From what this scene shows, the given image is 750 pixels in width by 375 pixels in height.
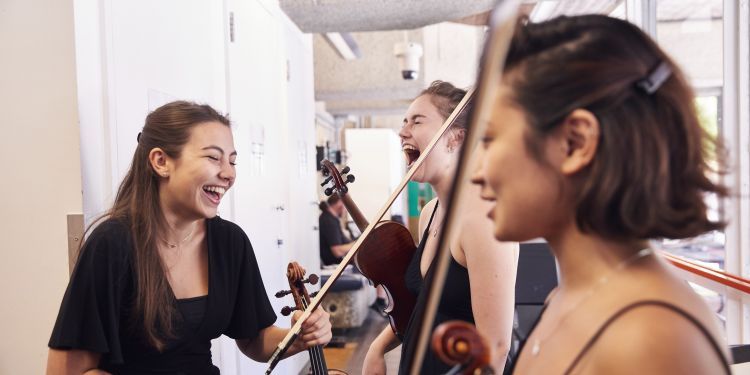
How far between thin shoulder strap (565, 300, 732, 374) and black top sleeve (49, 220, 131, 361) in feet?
3.43

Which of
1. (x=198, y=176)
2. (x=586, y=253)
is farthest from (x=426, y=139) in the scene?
(x=586, y=253)

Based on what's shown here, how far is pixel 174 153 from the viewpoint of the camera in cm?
144

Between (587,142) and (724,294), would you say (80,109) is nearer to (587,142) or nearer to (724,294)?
(587,142)

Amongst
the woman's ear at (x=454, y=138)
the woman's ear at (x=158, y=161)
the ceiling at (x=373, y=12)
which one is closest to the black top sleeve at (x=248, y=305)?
the woman's ear at (x=158, y=161)

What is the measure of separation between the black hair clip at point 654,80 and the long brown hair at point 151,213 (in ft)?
3.72

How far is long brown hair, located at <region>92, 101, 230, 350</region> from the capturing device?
4.31 ft

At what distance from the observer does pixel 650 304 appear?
522 millimetres

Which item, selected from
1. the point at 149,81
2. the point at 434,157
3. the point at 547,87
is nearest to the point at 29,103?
the point at 149,81

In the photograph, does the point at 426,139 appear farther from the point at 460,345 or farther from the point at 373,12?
the point at 373,12

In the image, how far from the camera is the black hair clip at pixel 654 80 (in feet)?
1.80

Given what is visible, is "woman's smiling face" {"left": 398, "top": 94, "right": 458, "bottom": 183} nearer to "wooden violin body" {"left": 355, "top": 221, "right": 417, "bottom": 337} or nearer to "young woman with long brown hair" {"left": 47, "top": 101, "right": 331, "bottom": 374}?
"wooden violin body" {"left": 355, "top": 221, "right": 417, "bottom": 337}

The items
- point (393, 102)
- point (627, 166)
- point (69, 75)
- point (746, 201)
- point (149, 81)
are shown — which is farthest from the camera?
point (393, 102)

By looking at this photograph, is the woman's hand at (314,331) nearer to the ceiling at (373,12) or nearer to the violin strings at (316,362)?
the violin strings at (316,362)

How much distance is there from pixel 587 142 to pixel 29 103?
1584 mm
